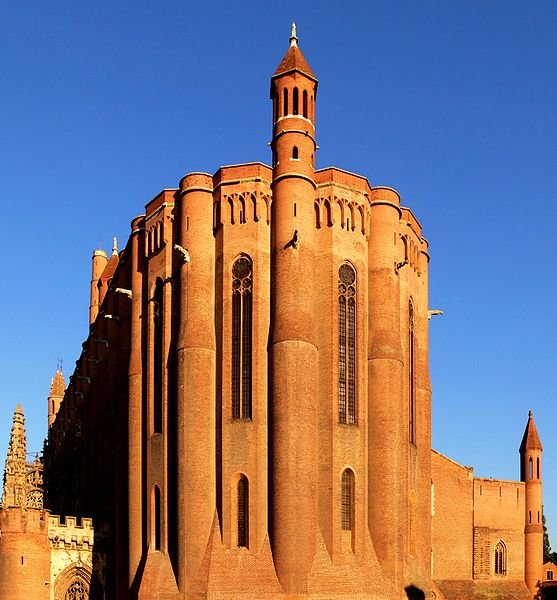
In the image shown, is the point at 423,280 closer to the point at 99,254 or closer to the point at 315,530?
the point at 315,530

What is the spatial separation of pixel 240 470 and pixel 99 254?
34.1m

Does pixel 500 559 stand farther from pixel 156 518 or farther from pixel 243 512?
pixel 156 518

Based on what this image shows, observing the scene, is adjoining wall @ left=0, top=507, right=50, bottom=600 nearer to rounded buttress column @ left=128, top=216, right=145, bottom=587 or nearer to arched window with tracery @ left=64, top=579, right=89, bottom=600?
arched window with tracery @ left=64, top=579, right=89, bottom=600

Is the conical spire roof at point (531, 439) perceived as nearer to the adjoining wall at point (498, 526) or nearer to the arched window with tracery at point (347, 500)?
the adjoining wall at point (498, 526)

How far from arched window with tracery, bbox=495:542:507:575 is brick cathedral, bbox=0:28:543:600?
13.8 meters

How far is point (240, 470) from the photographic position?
35500 millimetres

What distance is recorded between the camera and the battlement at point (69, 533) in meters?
39.3

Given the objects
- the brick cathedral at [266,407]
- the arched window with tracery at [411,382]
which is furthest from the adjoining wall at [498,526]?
the arched window with tracery at [411,382]

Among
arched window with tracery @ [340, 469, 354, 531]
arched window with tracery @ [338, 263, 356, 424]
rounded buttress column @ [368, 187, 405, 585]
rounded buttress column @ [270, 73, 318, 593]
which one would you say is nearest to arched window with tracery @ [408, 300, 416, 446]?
rounded buttress column @ [368, 187, 405, 585]

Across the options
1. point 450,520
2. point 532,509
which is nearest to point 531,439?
point 532,509

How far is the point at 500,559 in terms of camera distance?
53.6 m

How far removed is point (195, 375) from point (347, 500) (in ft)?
23.1

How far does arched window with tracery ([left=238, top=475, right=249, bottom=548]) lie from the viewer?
35094mm

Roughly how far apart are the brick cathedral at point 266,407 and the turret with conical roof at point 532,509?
15889 millimetres
